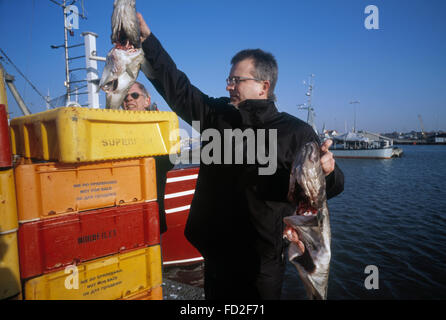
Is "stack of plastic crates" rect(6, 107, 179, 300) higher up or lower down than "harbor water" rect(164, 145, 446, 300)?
higher up

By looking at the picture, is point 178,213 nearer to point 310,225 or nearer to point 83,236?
point 83,236

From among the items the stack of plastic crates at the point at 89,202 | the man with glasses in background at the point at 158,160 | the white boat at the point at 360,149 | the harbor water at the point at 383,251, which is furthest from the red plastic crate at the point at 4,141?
the white boat at the point at 360,149

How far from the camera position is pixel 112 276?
9.00ft

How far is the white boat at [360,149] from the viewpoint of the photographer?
4469 cm

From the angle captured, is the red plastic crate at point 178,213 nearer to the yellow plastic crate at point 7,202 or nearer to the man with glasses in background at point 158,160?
the man with glasses in background at point 158,160

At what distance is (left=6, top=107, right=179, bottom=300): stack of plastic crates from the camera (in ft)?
7.30

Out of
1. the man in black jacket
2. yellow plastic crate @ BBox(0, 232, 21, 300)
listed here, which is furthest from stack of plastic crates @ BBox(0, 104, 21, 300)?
the man in black jacket

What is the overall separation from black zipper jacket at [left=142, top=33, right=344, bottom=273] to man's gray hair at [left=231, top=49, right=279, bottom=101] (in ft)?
0.86

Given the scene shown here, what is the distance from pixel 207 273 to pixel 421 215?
54.9 feet

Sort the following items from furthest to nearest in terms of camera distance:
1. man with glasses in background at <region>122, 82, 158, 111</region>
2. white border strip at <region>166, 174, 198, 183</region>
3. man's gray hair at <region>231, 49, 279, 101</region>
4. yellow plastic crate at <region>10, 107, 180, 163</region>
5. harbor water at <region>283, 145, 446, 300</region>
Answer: harbor water at <region>283, 145, 446, 300</region>
white border strip at <region>166, 174, 198, 183</region>
man with glasses in background at <region>122, 82, 158, 111</region>
man's gray hair at <region>231, 49, 279, 101</region>
yellow plastic crate at <region>10, 107, 180, 163</region>

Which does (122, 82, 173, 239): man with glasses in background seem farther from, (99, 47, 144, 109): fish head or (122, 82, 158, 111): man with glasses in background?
(99, 47, 144, 109): fish head

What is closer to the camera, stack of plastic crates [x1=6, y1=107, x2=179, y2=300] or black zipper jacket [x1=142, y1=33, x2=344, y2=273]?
black zipper jacket [x1=142, y1=33, x2=344, y2=273]

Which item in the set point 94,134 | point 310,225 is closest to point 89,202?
point 94,134

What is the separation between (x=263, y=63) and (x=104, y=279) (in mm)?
2836
